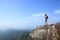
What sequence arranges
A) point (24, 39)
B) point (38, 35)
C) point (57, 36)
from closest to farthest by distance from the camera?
point (57, 36)
point (38, 35)
point (24, 39)

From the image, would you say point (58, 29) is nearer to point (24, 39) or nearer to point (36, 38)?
point (36, 38)

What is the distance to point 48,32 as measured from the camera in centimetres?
1759

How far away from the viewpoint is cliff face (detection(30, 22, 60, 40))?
1714 cm

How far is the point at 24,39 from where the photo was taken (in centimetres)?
3109

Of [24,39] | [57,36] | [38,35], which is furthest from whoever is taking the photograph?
[24,39]

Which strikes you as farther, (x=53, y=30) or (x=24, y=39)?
(x=24, y=39)

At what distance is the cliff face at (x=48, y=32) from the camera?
56.2 feet

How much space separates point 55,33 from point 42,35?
141 centimetres

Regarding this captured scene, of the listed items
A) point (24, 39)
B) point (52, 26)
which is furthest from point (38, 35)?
point (24, 39)

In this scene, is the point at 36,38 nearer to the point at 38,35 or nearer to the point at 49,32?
the point at 38,35

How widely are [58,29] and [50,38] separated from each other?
4.03ft

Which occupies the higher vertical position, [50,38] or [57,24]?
[57,24]

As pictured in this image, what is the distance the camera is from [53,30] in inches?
682

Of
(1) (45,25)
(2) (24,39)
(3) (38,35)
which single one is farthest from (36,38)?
(2) (24,39)
